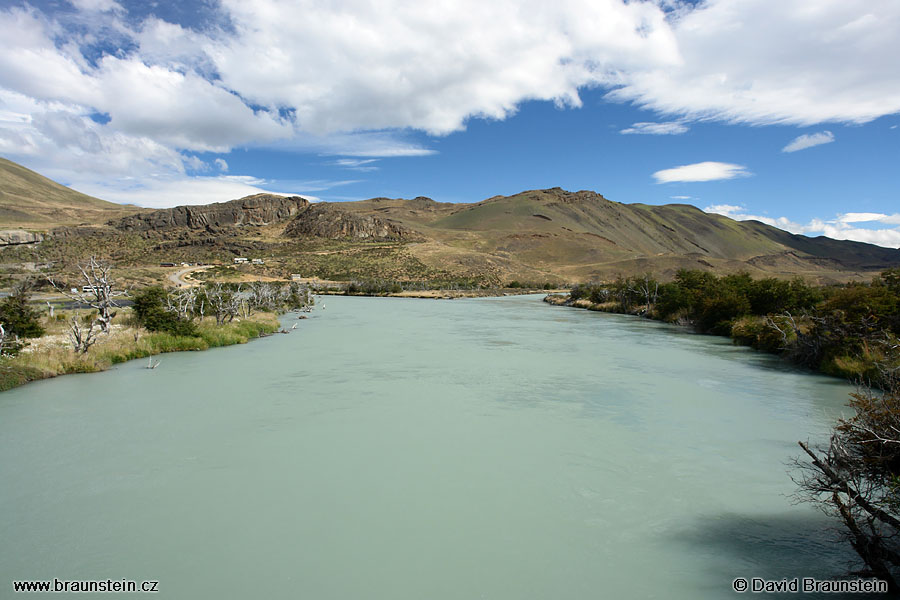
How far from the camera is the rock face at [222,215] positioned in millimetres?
122688

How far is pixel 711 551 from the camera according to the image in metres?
5.98

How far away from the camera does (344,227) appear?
385ft

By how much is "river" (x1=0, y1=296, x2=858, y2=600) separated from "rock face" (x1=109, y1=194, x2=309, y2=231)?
11551cm

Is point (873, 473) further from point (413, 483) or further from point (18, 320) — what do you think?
point (18, 320)

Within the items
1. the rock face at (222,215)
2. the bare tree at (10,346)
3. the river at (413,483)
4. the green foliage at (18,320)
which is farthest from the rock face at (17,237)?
the river at (413,483)

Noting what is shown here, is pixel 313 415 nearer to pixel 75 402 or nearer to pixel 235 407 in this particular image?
pixel 235 407

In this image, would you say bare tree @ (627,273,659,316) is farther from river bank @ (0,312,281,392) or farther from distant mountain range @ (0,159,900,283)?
distant mountain range @ (0,159,900,283)

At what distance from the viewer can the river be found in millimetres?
5641

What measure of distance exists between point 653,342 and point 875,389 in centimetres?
1042

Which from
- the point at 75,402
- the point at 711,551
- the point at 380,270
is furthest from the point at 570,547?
the point at 380,270

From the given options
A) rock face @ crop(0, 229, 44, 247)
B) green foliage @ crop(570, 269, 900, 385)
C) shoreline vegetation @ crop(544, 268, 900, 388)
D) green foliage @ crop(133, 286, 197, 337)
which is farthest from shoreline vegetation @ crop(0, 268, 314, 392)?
rock face @ crop(0, 229, 44, 247)

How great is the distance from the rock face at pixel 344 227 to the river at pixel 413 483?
101659 mm

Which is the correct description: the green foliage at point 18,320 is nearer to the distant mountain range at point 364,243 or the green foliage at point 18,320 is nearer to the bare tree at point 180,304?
the bare tree at point 180,304

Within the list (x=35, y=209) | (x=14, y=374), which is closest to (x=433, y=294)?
(x=14, y=374)
